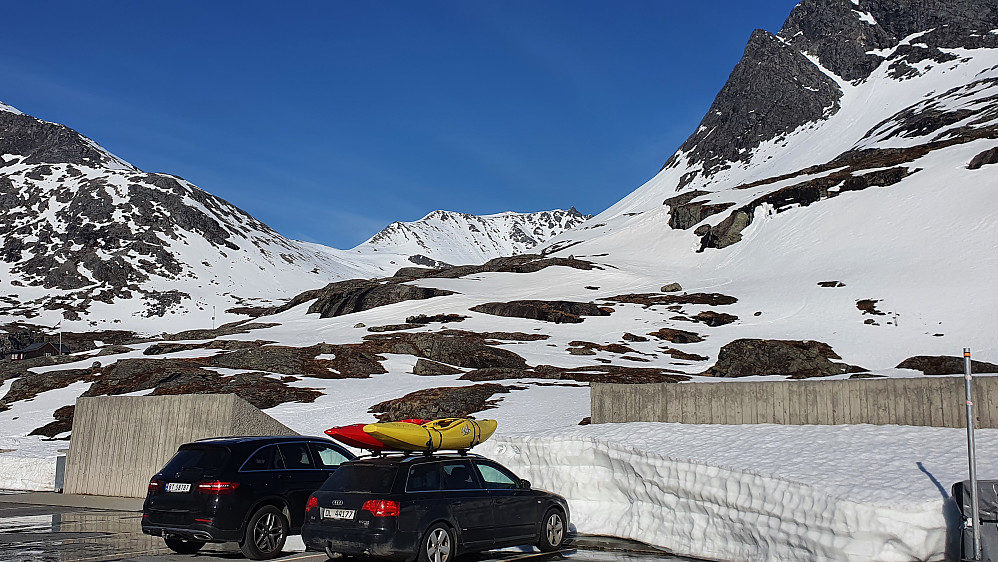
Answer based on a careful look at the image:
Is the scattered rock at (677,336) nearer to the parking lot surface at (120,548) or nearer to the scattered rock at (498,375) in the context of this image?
the scattered rock at (498,375)

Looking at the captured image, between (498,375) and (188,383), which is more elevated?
(498,375)

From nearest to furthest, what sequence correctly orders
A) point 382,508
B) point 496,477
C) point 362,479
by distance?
1. point 382,508
2. point 362,479
3. point 496,477

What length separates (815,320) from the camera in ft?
279

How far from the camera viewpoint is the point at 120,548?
13.7 meters

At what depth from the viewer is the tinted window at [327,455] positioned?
14.8 m

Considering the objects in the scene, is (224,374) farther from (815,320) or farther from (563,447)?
(815,320)

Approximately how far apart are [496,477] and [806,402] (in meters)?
7.45

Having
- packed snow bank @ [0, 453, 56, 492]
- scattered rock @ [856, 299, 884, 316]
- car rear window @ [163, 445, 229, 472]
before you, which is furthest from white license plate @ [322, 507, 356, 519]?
scattered rock @ [856, 299, 884, 316]

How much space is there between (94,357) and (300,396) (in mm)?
34711

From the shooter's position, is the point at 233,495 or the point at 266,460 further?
the point at 266,460

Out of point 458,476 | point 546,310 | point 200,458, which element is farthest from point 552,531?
point 546,310

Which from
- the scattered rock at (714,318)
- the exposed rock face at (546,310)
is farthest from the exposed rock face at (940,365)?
the exposed rock face at (546,310)

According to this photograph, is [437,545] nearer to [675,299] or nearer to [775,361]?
[775,361]

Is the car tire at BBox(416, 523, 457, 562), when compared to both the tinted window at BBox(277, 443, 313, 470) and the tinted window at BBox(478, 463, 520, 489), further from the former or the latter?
the tinted window at BBox(277, 443, 313, 470)
